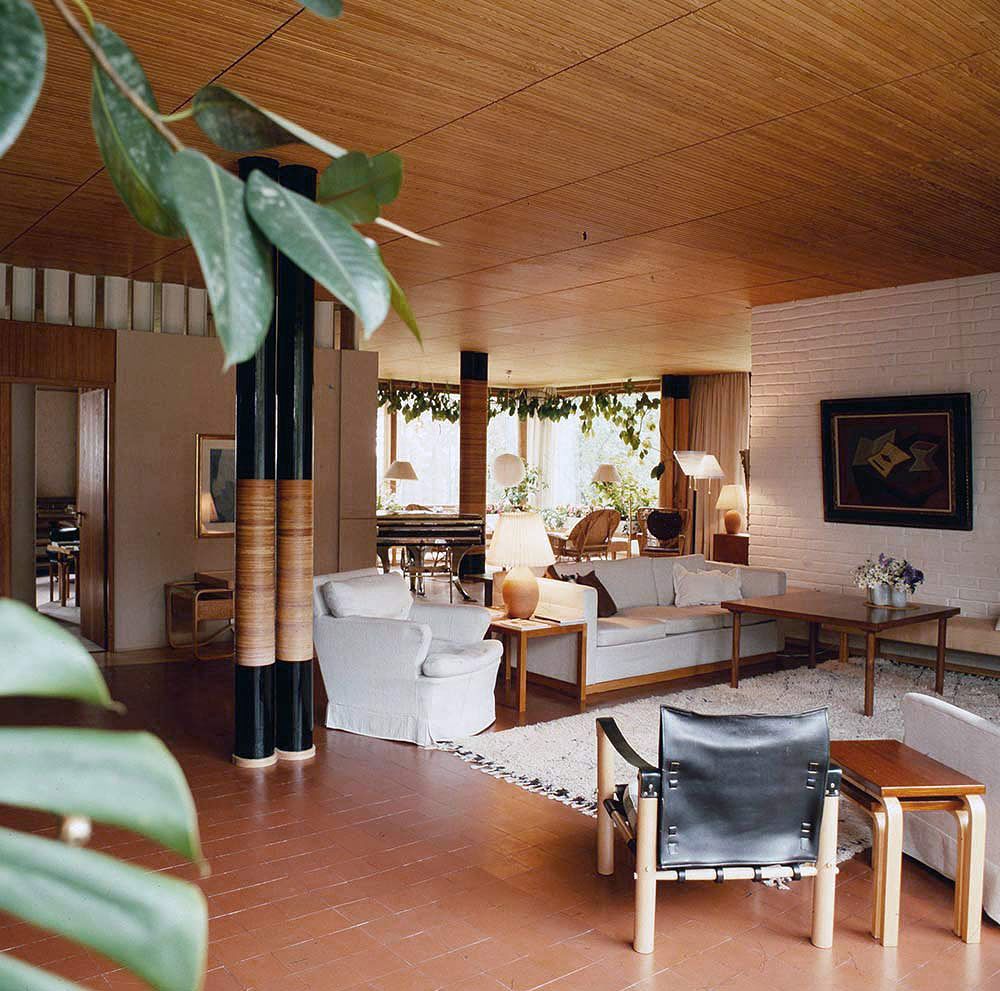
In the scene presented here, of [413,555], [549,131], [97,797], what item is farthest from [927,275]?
[97,797]

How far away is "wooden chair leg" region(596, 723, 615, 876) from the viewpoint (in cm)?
376

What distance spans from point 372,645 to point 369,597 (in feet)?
1.38

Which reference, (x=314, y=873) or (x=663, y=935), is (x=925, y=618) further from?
(x=314, y=873)

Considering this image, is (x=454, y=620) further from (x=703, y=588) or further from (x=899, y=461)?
(x=899, y=461)

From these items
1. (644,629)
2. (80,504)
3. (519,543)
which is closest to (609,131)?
(519,543)

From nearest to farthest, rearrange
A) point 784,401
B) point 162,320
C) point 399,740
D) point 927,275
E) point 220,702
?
point 399,740 → point 220,702 → point 927,275 → point 162,320 → point 784,401

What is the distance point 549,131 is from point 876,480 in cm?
493

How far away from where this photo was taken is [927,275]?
766cm

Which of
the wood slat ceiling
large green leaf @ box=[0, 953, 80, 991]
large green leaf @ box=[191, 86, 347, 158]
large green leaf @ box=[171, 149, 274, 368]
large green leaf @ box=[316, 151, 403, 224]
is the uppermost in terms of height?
the wood slat ceiling

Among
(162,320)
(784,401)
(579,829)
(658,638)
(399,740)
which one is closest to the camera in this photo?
(579,829)

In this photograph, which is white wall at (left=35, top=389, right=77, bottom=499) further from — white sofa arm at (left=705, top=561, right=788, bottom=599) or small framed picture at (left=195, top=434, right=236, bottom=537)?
white sofa arm at (left=705, top=561, right=788, bottom=599)

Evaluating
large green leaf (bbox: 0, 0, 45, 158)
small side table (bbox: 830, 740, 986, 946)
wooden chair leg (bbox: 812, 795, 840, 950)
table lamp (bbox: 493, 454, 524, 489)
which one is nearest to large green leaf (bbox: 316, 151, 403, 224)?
large green leaf (bbox: 0, 0, 45, 158)

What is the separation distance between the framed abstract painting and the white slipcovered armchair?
3.94 m

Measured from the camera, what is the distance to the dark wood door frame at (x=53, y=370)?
736 cm
